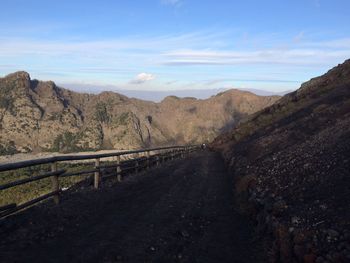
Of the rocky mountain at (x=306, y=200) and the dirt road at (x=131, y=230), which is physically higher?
the rocky mountain at (x=306, y=200)

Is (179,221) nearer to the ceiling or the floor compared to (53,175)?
nearer to the floor

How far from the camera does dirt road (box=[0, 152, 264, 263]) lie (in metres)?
9.84

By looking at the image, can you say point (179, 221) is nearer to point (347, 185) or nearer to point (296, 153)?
point (347, 185)

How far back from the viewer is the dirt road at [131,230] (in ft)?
32.3

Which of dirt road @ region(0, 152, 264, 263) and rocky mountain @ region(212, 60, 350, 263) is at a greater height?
rocky mountain @ region(212, 60, 350, 263)

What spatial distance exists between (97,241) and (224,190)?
10.3m

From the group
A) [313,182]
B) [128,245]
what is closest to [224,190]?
[313,182]

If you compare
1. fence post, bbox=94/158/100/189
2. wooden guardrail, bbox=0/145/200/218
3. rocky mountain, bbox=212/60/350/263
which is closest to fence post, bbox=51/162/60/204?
wooden guardrail, bbox=0/145/200/218

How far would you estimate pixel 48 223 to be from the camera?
12516 mm

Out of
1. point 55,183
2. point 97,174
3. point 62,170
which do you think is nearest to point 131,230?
point 55,183

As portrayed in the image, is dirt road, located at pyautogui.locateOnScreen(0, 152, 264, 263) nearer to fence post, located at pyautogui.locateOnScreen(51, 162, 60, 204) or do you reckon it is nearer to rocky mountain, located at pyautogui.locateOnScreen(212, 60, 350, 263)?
fence post, located at pyautogui.locateOnScreen(51, 162, 60, 204)

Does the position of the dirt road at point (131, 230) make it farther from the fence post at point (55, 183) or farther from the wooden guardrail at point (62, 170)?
the wooden guardrail at point (62, 170)

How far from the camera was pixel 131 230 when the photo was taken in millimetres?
11789

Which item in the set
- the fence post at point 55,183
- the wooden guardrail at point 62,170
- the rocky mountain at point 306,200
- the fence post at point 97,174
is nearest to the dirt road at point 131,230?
the fence post at point 55,183
